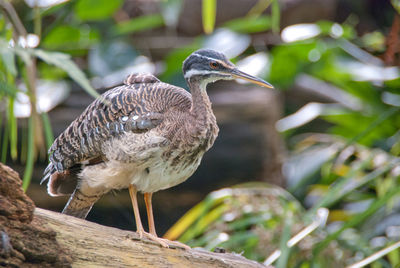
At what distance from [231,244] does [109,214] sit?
161cm

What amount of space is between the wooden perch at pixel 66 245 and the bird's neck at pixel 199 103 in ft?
1.89

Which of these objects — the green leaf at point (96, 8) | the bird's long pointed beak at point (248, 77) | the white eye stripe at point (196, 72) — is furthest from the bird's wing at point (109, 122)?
the green leaf at point (96, 8)

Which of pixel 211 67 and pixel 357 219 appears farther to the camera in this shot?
pixel 357 219

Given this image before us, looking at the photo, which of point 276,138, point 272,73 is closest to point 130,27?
point 272,73

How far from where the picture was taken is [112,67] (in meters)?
4.70

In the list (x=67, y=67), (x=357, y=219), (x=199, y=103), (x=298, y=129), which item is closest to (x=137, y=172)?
(x=199, y=103)

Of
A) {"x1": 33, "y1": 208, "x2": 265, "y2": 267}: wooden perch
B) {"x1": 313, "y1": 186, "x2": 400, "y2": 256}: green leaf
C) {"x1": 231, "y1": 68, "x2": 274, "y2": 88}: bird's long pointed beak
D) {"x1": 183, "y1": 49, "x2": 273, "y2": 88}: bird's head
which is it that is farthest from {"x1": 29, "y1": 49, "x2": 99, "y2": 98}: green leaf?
{"x1": 313, "y1": 186, "x2": 400, "y2": 256}: green leaf

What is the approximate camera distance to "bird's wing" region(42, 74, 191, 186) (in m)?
2.52

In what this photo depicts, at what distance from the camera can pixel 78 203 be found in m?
2.79

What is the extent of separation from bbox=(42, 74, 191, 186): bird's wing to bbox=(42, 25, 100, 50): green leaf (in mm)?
2245

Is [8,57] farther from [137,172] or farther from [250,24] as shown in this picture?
[250,24]

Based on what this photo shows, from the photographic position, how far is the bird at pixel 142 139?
2457 millimetres

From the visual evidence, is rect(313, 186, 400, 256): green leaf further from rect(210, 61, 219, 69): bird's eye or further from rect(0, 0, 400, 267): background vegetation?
rect(210, 61, 219, 69): bird's eye

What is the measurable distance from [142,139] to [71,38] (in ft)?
8.98
